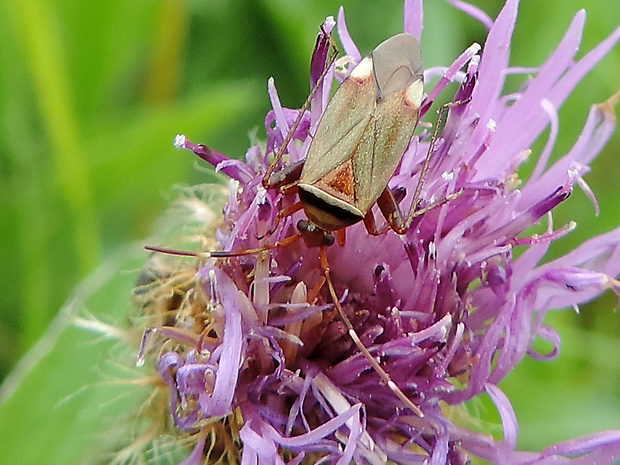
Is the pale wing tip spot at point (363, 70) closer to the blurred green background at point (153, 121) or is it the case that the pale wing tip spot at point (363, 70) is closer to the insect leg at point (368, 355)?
the insect leg at point (368, 355)

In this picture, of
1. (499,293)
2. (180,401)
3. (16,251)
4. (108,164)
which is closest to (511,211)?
(499,293)

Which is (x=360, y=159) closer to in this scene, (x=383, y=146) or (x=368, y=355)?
(x=383, y=146)

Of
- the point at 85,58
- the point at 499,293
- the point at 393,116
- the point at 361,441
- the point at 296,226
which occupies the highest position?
the point at 85,58

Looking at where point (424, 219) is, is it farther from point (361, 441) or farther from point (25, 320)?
point (25, 320)

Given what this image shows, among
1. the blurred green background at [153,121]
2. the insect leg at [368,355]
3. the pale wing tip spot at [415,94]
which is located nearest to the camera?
the insect leg at [368,355]

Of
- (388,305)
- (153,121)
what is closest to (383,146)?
(388,305)

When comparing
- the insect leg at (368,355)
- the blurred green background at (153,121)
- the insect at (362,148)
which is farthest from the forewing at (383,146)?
the blurred green background at (153,121)

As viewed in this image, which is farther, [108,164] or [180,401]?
[108,164]
